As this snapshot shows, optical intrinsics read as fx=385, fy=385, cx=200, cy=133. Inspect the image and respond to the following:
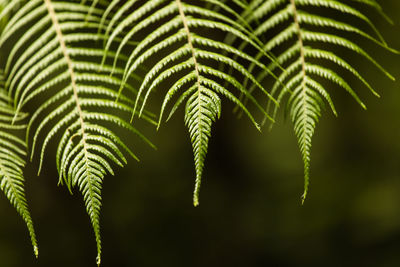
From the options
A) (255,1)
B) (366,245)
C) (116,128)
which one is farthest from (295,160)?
(255,1)

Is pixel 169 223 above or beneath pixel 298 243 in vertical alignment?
above

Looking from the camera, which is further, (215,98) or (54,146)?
(54,146)

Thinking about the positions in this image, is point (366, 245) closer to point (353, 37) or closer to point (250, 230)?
point (250, 230)

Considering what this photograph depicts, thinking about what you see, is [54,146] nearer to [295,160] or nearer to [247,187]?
[247,187]

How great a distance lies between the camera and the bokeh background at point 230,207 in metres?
2.79

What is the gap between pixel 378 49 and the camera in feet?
8.05

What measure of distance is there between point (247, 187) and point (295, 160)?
59cm

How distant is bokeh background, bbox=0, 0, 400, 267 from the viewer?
2.79 metres

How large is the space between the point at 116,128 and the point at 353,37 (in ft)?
5.04

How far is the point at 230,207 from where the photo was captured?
304 cm

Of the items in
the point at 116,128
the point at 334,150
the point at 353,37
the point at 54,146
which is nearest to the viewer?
the point at 353,37

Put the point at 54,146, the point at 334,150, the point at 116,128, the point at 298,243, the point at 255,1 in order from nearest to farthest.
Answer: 1. the point at 255,1
2. the point at 116,128
3. the point at 54,146
4. the point at 298,243
5. the point at 334,150

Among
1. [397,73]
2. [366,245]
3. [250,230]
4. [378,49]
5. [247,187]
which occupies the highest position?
[378,49]

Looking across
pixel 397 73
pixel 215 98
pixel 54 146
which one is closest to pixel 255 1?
pixel 215 98
